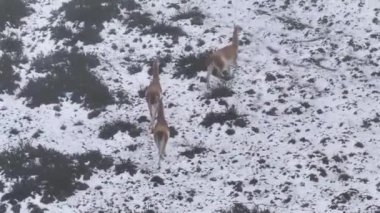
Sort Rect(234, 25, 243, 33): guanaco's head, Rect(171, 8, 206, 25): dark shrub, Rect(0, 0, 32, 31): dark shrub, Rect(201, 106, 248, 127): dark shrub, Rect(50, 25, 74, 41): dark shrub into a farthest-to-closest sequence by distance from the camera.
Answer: Rect(0, 0, 32, 31): dark shrub
Rect(171, 8, 206, 25): dark shrub
Rect(50, 25, 74, 41): dark shrub
Rect(234, 25, 243, 33): guanaco's head
Rect(201, 106, 248, 127): dark shrub

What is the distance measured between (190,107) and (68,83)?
3140mm

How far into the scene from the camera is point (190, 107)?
43.9 ft

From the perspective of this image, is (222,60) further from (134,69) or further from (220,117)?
(134,69)

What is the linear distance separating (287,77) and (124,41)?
4.65 m

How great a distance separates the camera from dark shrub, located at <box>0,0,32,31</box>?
16.8 metres

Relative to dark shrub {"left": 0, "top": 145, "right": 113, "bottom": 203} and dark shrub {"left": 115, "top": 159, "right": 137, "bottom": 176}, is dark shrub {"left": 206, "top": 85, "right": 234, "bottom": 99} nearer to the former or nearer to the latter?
dark shrub {"left": 115, "top": 159, "right": 137, "bottom": 176}

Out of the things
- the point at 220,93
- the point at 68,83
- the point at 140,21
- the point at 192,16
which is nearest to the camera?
the point at 220,93

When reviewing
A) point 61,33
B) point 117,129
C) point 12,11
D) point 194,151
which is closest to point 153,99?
point 117,129

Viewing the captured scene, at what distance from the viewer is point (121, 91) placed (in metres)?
14.0

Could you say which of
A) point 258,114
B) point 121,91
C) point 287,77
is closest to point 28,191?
point 121,91

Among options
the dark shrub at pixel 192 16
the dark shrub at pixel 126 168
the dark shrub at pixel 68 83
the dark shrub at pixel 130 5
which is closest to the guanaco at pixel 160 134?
the dark shrub at pixel 126 168

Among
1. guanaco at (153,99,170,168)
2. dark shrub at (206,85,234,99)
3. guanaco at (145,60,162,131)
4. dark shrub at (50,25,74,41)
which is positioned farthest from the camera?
dark shrub at (50,25,74,41)

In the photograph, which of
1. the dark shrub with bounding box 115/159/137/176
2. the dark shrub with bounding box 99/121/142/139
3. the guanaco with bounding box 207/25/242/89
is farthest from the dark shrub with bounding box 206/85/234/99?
the dark shrub with bounding box 115/159/137/176

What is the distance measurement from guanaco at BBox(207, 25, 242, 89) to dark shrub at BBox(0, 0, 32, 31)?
21.0ft
